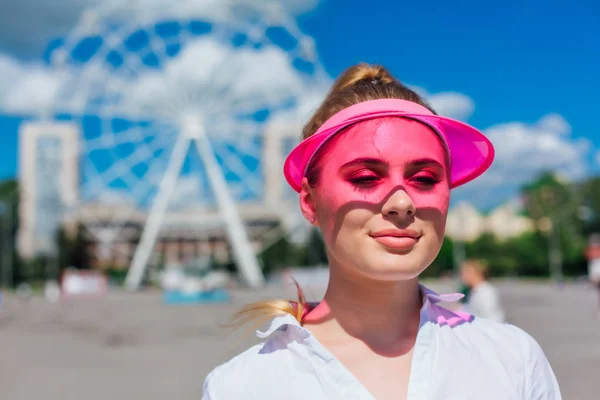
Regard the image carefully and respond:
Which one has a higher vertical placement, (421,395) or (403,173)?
(403,173)

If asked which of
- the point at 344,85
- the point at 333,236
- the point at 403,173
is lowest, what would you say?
the point at 333,236

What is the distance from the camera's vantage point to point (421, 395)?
4.55 feet

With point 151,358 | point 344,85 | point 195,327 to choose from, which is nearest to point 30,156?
point 195,327

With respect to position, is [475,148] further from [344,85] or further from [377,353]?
[377,353]

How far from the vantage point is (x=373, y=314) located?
1.55 m

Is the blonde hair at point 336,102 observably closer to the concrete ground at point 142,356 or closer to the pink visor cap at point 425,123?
the pink visor cap at point 425,123

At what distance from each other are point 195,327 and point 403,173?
18.2 metres

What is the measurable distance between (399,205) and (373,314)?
0.28 meters

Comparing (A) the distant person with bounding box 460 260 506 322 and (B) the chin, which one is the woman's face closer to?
(B) the chin

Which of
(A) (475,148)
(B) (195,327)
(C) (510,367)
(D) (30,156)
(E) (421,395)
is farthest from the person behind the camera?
(D) (30,156)

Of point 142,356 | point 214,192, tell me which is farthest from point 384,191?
point 214,192

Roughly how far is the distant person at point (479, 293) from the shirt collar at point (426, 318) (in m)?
6.05

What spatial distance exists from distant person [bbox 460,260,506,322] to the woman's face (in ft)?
20.6

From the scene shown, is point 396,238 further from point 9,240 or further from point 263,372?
point 9,240
